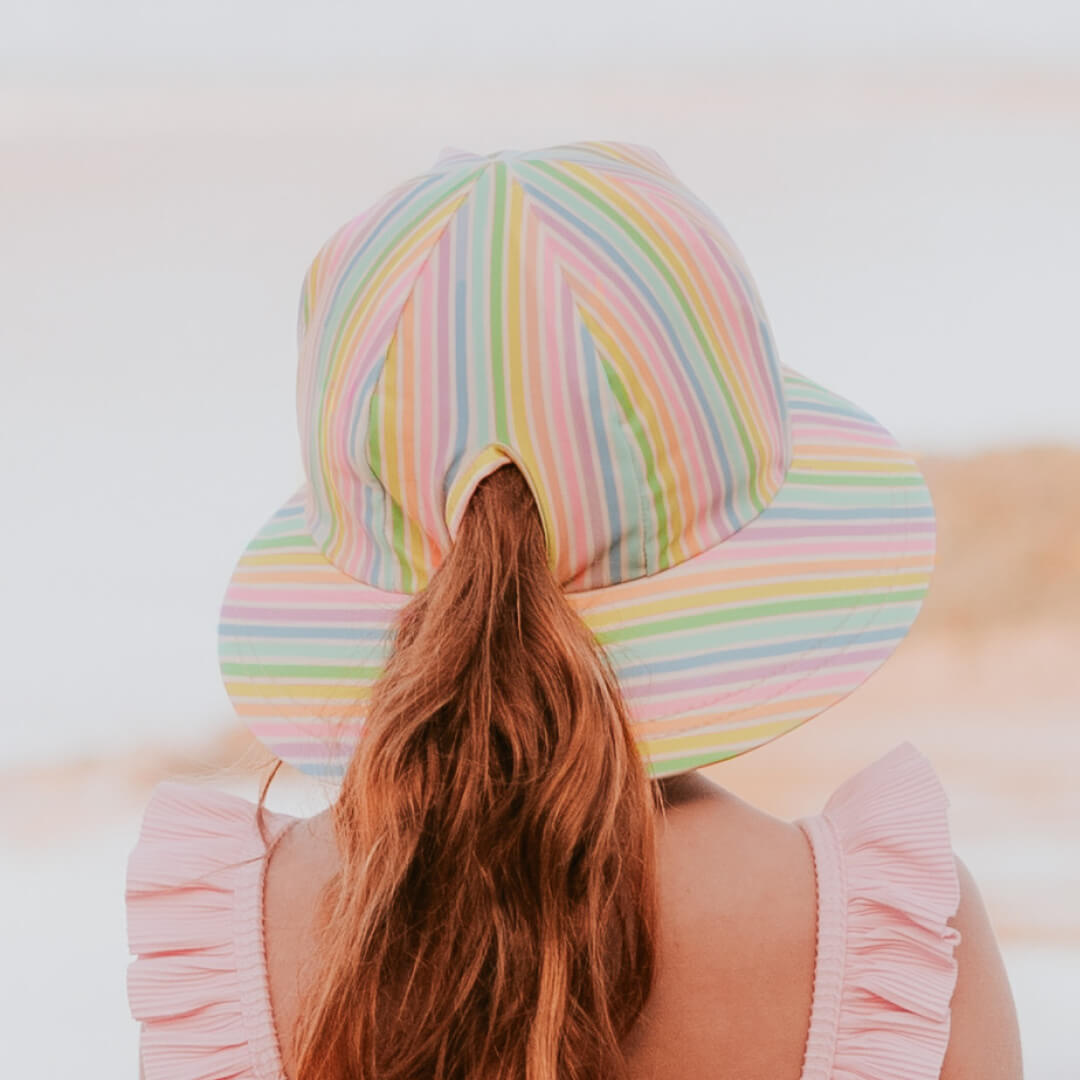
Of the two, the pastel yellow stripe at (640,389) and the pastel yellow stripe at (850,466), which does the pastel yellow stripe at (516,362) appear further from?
the pastel yellow stripe at (850,466)

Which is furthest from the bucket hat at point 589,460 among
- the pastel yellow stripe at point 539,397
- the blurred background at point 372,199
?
the blurred background at point 372,199

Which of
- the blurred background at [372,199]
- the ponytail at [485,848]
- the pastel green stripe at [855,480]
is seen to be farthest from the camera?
the blurred background at [372,199]

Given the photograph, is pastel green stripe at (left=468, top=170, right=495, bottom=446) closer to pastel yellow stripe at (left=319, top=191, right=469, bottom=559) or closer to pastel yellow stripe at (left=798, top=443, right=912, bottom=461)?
pastel yellow stripe at (left=319, top=191, right=469, bottom=559)

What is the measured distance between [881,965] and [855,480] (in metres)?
0.20

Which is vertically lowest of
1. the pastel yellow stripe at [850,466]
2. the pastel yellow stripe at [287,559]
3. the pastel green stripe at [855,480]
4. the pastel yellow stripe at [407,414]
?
the pastel yellow stripe at [287,559]

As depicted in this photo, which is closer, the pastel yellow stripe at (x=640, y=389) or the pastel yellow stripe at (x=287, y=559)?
the pastel yellow stripe at (x=640, y=389)

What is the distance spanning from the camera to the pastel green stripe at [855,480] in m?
0.54

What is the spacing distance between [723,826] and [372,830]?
127mm

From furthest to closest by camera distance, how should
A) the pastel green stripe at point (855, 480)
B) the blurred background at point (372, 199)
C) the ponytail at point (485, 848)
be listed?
the blurred background at point (372, 199) → the pastel green stripe at point (855, 480) → the ponytail at point (485, 848)

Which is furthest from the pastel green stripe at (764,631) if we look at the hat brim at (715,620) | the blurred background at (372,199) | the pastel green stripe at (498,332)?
the blurred background at (372,199)

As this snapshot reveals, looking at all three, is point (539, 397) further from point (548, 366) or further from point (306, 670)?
point (306, 670)

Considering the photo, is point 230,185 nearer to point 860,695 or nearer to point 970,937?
point 860,695

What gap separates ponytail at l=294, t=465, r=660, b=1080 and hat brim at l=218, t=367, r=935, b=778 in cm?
4

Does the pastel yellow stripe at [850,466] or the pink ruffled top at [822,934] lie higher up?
the pastel yellow stripe at [850,466]
